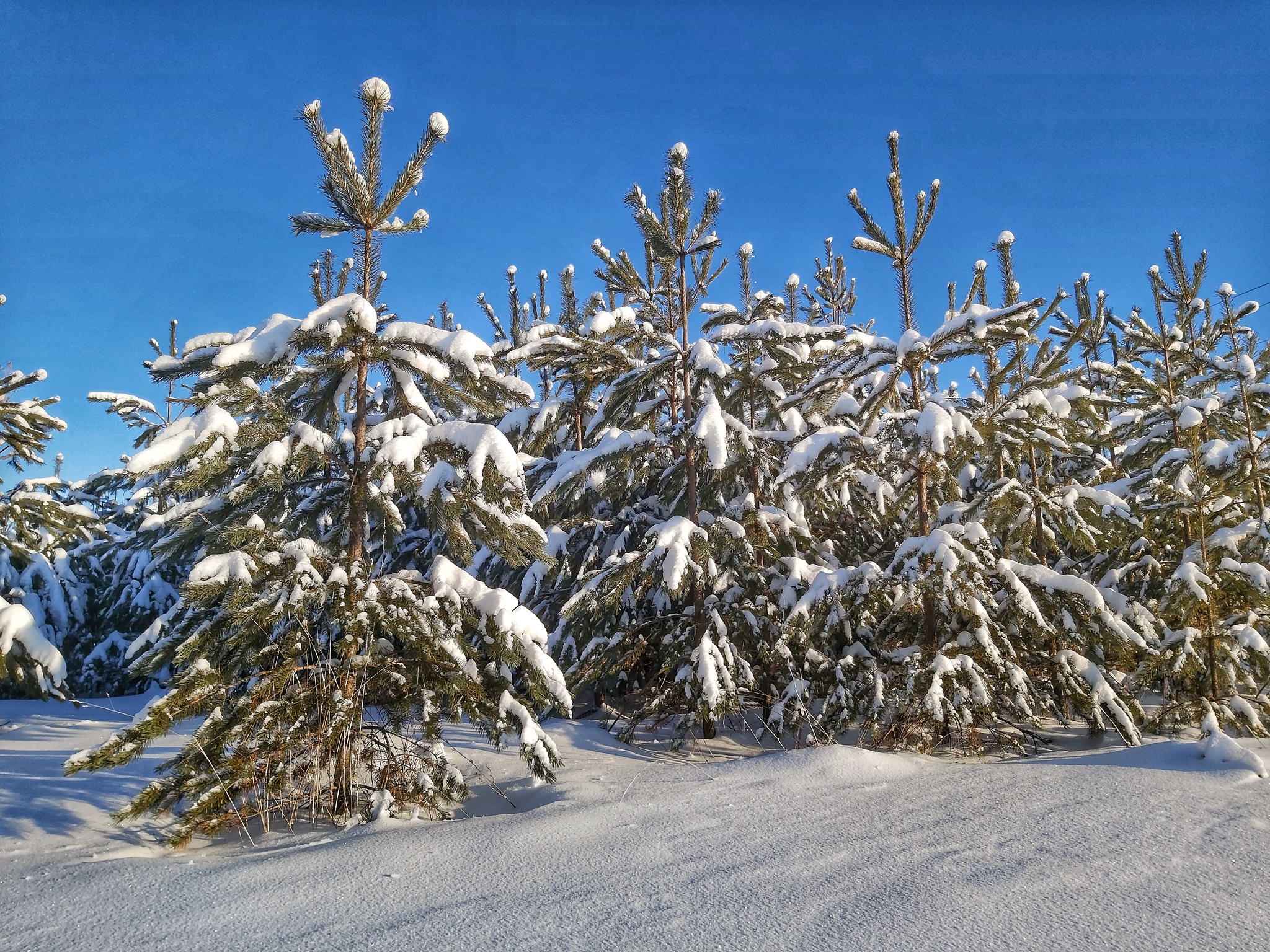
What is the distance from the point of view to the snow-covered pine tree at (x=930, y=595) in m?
5.01

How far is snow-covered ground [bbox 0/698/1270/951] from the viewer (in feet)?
7.55

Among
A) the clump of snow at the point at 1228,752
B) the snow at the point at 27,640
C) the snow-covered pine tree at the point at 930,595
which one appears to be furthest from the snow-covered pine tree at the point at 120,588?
the clump of snow at the point at 1228,752

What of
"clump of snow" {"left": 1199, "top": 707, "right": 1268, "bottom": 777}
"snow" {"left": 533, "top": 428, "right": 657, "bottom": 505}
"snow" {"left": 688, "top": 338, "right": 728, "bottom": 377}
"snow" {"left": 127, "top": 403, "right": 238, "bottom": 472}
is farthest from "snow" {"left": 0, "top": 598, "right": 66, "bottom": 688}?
"clump of snow" {"left": 1199, "top": 707, "right": 1268, "bottom": 777}

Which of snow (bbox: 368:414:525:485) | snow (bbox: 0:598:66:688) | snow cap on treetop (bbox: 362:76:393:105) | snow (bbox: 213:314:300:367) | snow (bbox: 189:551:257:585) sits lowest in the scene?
snow (bbox: 0:598:66:688)

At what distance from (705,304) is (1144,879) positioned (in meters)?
5.73

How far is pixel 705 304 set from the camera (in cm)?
718

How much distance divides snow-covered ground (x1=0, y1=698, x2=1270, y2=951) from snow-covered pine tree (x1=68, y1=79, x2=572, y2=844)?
368 millimetres

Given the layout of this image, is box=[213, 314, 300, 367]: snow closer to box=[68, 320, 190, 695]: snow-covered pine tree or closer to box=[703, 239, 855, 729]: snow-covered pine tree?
box=[703, 239, 855, 729]: snow-covered pine tree

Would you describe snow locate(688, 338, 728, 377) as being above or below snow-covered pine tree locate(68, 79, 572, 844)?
above

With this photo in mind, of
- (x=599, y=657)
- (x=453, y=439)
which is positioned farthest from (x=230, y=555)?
(x=599, y=657)

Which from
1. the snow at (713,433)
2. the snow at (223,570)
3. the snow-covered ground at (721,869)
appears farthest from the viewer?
the snow at (713,433)

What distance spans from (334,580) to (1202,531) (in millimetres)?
6332

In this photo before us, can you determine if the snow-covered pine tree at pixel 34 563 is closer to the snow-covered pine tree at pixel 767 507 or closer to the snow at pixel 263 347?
the snow at pixel 263 347

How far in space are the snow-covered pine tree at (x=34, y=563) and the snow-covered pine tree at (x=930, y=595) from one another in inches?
241
